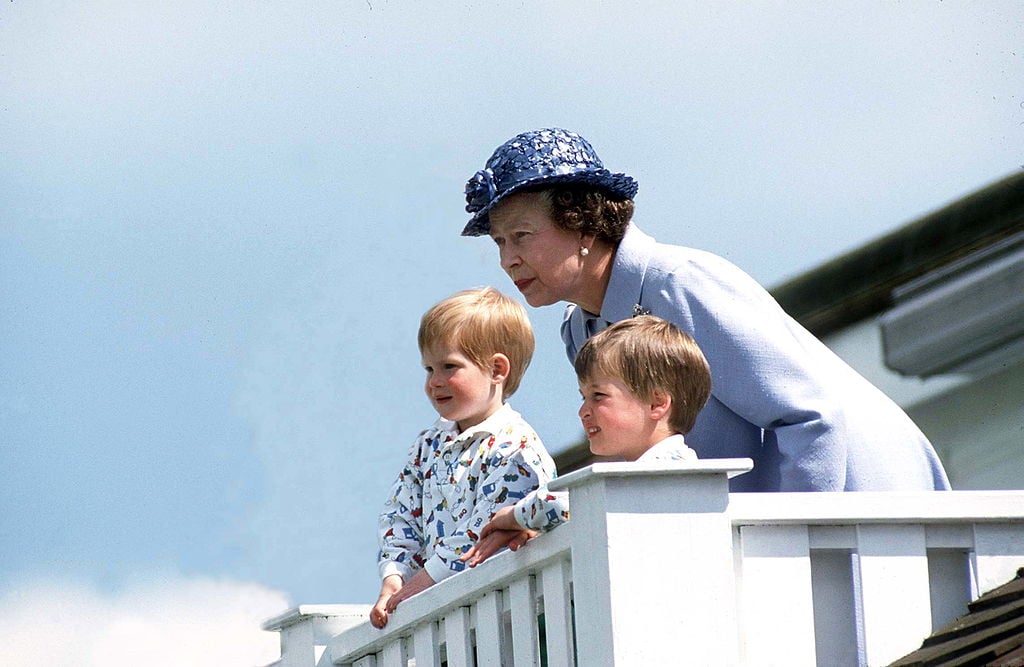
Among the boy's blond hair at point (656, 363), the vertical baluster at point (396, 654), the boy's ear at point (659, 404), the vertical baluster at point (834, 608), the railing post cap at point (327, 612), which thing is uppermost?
the boy's blond hair at point (656, 363)

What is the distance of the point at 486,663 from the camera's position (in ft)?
12.1

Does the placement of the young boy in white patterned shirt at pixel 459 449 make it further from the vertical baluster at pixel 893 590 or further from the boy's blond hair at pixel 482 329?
the vertical baluster at pixel 893 590

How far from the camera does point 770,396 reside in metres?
3.84

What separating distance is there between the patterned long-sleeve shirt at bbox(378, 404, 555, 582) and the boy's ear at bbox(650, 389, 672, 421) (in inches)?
24.3

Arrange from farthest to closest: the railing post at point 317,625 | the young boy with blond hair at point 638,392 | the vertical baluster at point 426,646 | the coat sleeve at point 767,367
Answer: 1. the railing post at point 317,625
2. the vertical baluster at point 426,646
3. the coat sleeve at point 767,367
4. the young boy with blond hair at point 638,392

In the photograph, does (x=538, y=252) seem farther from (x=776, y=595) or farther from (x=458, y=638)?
(x=776, y=595)

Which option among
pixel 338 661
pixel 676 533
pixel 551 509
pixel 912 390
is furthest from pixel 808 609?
pixel 912 390

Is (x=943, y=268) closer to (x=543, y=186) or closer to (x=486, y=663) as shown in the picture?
(x=543, y=186)

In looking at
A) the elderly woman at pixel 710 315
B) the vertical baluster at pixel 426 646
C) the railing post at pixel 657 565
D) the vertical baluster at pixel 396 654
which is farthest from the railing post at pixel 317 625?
the railing post at pixel 657 565

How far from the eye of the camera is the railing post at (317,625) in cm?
466

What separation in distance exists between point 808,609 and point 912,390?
24.2 ft

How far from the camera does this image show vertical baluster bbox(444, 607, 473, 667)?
12.6 ft

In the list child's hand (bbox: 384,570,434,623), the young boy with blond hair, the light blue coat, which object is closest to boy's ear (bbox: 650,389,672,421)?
the young boy with blond hair

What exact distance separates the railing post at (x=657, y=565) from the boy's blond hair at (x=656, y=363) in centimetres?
50
